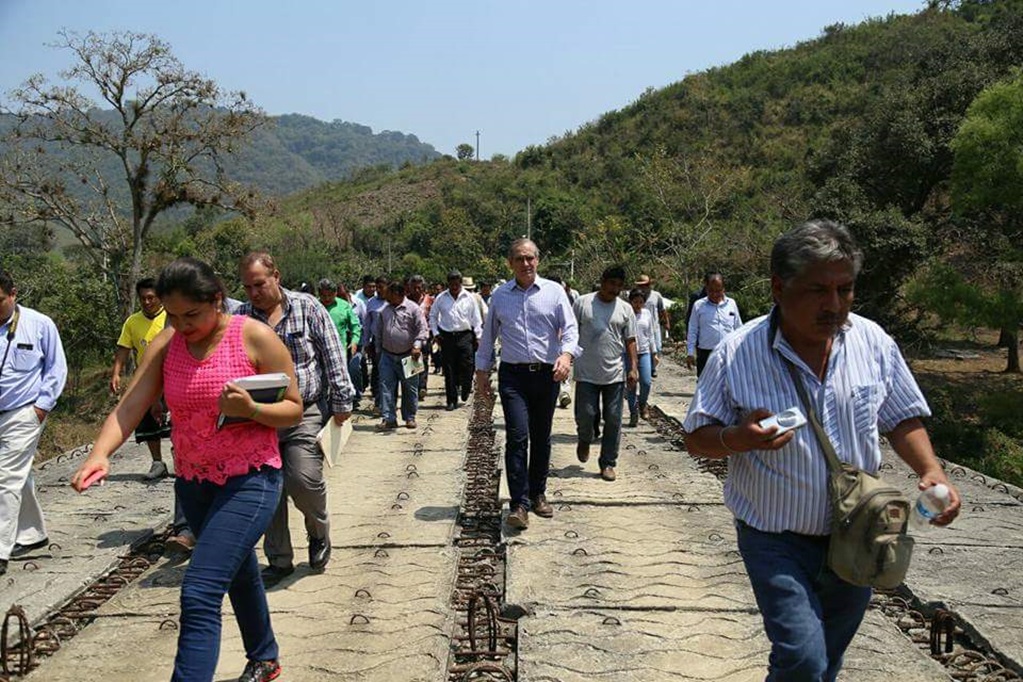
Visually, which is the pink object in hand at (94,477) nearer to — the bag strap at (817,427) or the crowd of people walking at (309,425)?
the crowd of people walking at (309,425)

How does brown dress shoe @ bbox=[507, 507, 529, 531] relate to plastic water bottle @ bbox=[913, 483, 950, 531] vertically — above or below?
below

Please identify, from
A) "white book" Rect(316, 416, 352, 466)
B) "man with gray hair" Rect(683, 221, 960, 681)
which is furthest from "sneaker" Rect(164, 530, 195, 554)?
"man with gray hair" Rect(683, 221, 960, 681)

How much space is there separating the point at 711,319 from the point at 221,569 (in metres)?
7.34

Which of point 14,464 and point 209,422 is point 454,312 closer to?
point 14,464

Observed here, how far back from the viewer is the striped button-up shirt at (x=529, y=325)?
19.4ft

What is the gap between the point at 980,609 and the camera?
441cm

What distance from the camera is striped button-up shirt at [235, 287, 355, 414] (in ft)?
16.2

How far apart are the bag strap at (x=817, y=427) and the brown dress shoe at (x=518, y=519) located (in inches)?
132

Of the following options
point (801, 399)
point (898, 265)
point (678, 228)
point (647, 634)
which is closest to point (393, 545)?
point (647, 634)

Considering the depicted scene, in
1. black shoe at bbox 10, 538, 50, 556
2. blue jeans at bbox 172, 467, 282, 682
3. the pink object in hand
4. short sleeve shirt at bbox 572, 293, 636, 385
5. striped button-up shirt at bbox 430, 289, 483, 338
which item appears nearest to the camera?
blue jeans at bbox 172, 467, 282, 682

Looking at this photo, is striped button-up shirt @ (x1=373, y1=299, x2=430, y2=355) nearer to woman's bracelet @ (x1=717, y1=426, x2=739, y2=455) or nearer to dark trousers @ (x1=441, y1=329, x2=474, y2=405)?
dark trousers @ (x1=441, y1=329, x2=474, y2=405)

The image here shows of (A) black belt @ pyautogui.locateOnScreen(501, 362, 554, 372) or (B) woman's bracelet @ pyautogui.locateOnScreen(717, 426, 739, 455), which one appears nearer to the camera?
(B) woman's bracelet @ pyautogui.locateOnScreen(717, 426, 739, 455)

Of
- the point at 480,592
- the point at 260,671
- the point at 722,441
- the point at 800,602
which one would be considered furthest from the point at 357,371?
the point at 800,602

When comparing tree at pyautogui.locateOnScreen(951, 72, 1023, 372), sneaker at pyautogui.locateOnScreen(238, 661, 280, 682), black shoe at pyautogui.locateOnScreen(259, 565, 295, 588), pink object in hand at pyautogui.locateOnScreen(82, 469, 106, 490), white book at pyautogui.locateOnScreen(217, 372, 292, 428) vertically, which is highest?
tree at pyautogui.locateOnScreen(951, 72, 1023, 372)
